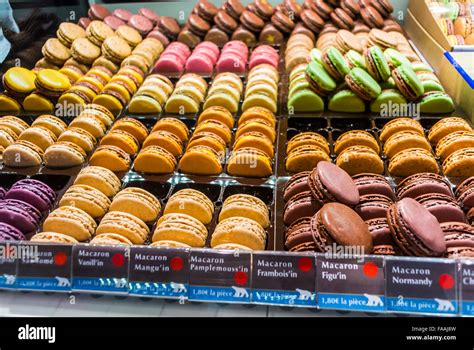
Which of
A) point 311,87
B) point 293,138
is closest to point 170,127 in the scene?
point 293,138

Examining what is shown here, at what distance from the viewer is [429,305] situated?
1.73m

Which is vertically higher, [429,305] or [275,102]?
[275,102]

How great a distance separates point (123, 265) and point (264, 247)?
59 centimetres

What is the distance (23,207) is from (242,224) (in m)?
0.98

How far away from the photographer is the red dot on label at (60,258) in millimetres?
1884

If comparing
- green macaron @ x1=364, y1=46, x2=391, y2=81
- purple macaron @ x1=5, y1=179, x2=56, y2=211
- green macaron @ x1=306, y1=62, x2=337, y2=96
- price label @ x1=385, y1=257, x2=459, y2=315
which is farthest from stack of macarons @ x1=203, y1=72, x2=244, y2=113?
price label @ x1=385, y1=257, x2=459, y2=315

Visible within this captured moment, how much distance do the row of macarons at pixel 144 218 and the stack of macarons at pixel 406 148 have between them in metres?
0.72

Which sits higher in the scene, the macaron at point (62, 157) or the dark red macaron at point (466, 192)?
the macaron at point (62, 157)

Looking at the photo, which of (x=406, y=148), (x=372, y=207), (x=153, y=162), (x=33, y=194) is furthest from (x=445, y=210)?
(x=33, y=194)

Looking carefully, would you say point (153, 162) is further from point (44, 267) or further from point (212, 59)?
point (212, 59)

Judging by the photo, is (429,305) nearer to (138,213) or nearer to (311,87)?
(138,213)

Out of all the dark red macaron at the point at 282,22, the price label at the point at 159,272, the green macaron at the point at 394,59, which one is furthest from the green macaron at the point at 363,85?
the price label at the point at 159,272

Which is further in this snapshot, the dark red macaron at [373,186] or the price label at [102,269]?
the dark red macaron at [373,186]

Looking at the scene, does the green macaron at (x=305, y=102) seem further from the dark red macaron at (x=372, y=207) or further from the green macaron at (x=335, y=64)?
the dark red macaron at (x=372, y=207)
